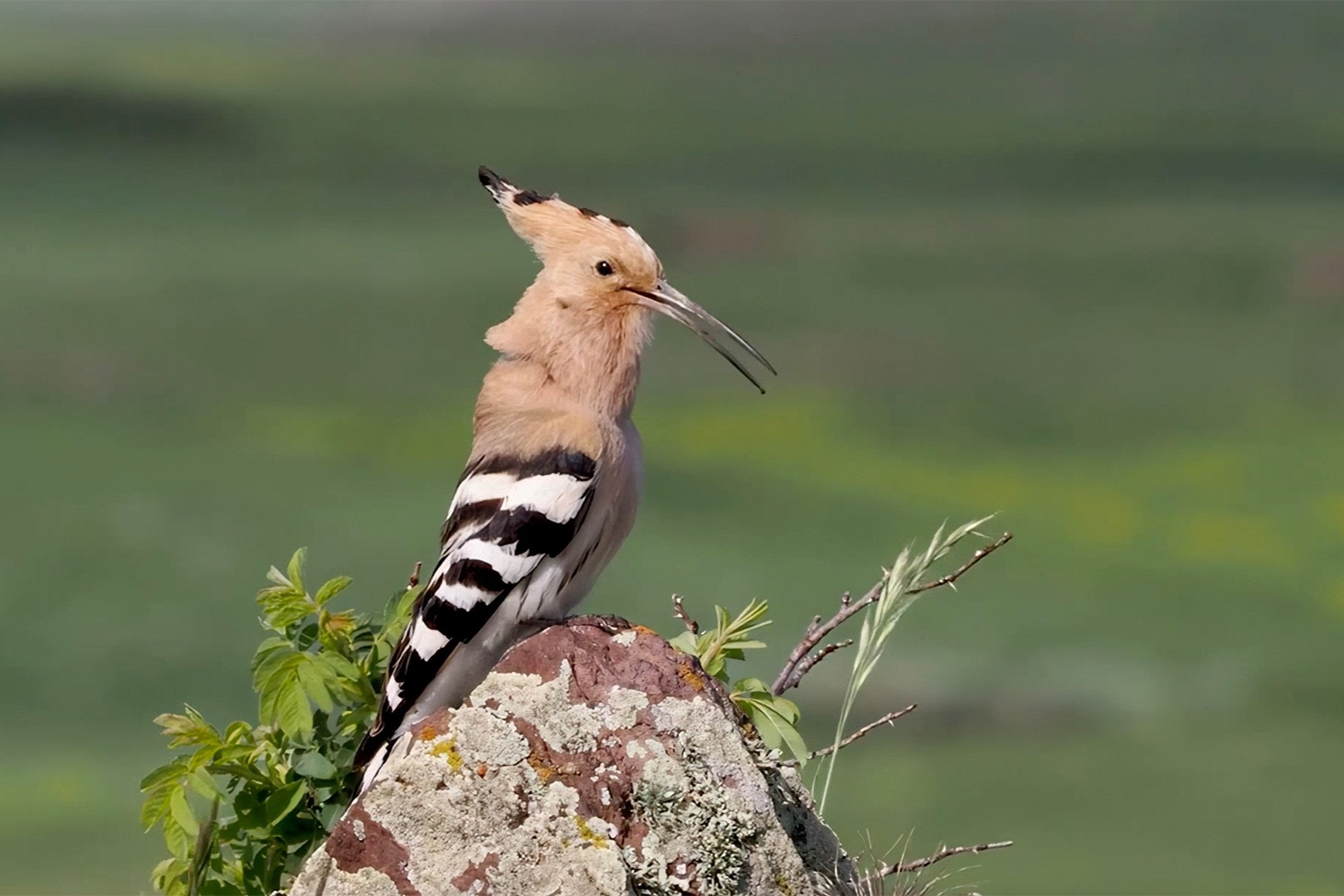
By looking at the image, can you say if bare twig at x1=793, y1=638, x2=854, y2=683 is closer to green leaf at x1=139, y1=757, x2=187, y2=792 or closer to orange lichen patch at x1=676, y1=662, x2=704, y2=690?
orange lichen patch at x1=676, y1=662, x2=704, y2=690

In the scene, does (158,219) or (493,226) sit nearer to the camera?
(158,219)

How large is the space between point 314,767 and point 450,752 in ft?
1.40

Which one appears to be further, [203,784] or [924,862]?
[924,862]

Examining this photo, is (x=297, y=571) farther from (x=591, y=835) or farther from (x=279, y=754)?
(x=591, y=835)

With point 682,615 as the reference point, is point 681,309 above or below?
above

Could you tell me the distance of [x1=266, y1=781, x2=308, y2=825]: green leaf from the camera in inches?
110

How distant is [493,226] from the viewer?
17156 mm

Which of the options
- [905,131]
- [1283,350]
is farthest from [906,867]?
[905,131]

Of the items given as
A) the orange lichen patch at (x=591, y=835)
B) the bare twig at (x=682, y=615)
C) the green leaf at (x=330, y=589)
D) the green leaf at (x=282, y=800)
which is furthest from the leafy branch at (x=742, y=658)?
the green leaf at (x=282, y=800)

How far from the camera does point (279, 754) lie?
2.84 meters

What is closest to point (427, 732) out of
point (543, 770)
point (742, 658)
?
point (543, 770)

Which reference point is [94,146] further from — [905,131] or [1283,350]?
[1283,350]

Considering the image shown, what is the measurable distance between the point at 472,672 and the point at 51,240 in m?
13.3

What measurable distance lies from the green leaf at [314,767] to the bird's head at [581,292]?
27.8 inches
